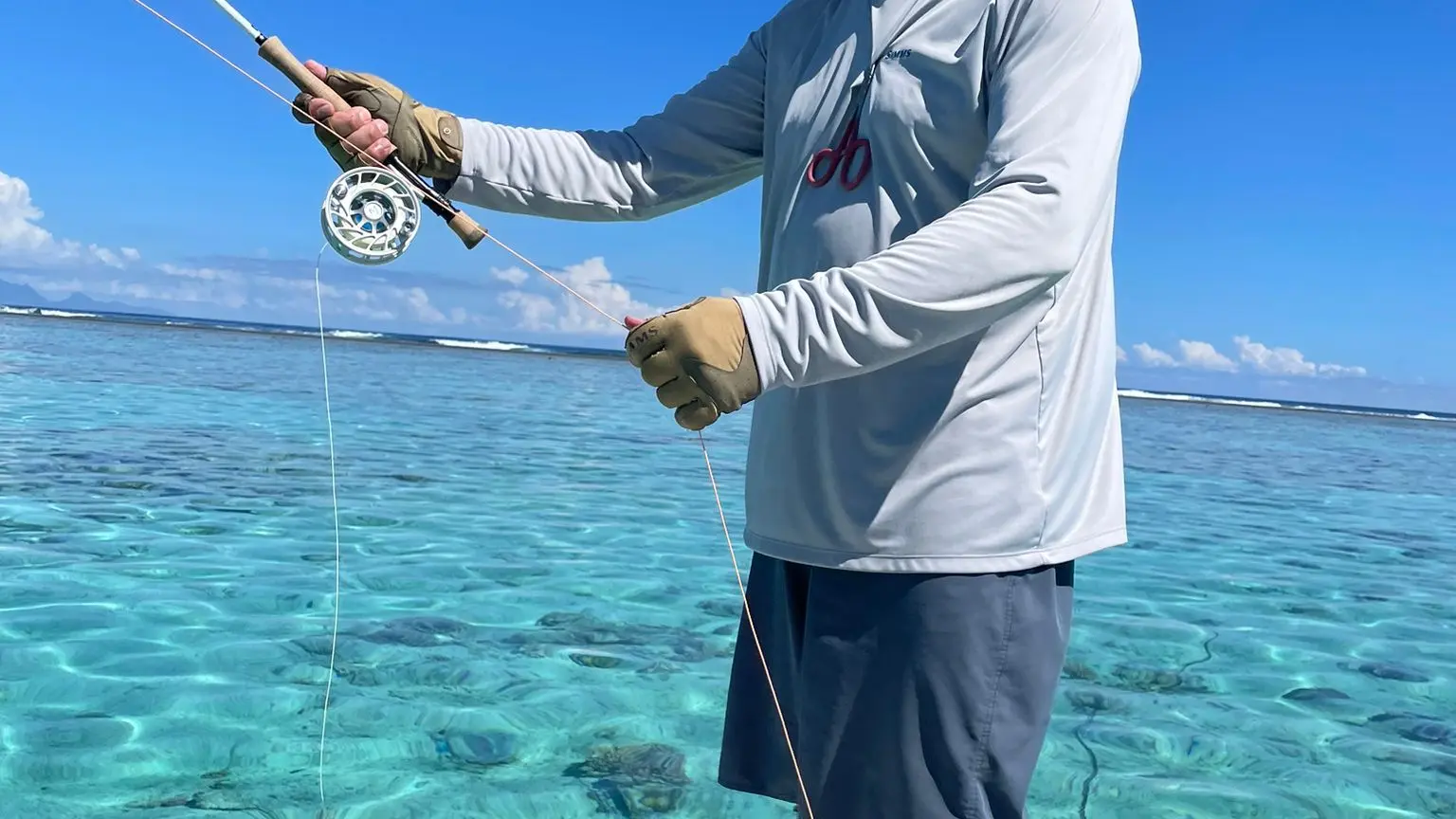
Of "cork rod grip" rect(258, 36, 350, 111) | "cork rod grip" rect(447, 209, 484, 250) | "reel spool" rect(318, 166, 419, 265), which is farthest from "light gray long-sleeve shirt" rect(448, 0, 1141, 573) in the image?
"cork rod grip" rect(258, 36, 350, 111)

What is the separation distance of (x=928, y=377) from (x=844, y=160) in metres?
0.33

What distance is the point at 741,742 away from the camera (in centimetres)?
171

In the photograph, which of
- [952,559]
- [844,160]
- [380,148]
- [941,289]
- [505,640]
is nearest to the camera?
[941,289]

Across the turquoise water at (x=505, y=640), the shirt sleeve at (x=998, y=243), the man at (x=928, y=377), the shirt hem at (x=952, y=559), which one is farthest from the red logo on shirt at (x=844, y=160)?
the turquoise water at (x=505, y=640)

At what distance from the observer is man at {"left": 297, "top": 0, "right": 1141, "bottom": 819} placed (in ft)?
3.80

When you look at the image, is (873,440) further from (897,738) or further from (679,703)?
(679,703)

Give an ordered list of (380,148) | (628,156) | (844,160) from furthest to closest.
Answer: (628,156) → (380,148) → (844,160)

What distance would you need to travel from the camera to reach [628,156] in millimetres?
1851

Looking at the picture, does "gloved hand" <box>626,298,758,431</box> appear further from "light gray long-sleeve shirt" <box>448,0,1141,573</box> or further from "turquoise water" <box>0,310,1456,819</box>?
"turquoise water" <box>0,310,1456,819</box>

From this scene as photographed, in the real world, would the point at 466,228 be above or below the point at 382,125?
below

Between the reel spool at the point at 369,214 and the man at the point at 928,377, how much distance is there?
589mm

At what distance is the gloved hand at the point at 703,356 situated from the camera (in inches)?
44.9

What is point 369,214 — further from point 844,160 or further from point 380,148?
point 844,160

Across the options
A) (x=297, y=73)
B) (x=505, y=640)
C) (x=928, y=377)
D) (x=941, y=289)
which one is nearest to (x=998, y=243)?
(x=941, y=289)
